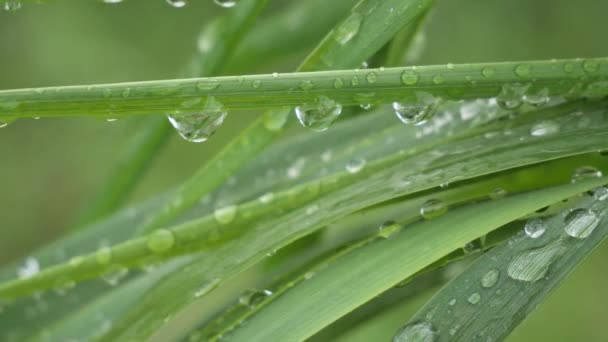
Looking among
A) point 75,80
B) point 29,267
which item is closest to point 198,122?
point 29,267

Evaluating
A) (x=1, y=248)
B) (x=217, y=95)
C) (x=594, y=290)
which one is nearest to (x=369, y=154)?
(x=217, y=95)

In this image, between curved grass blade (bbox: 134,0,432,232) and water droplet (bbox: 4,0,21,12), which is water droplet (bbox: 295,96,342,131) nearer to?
curved grass blade (bbox: 134,0,432,232)

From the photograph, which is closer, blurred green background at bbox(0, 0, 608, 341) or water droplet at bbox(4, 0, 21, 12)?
water droplet at bbox(4, 0, 21, 12)

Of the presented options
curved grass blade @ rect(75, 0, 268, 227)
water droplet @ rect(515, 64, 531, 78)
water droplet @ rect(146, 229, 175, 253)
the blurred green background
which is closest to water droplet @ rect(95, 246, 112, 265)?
water droplet @ rect(146, 229, 175, 253)

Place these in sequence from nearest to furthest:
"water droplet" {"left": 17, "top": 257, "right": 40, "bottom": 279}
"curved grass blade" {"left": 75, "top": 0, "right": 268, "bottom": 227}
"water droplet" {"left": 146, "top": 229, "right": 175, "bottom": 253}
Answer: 1. "water droplet" {"left": 146, "top": 229, "right": 175, "bottom": 253}
2. "curved grass blade" {"left": 75, "top": 0, "right": 268, "bottom": 227}
3. "water droplet" {"left": 17, "top": 257, "right": 40, "bottom": 279}

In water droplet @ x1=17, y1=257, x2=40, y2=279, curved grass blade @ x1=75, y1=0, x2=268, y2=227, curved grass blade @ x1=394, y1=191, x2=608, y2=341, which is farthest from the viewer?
water droplet @ x1=17, y1=257, x2=40, y2=279

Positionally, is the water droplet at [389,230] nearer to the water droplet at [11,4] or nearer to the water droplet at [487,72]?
the water droplet at [487,72]
